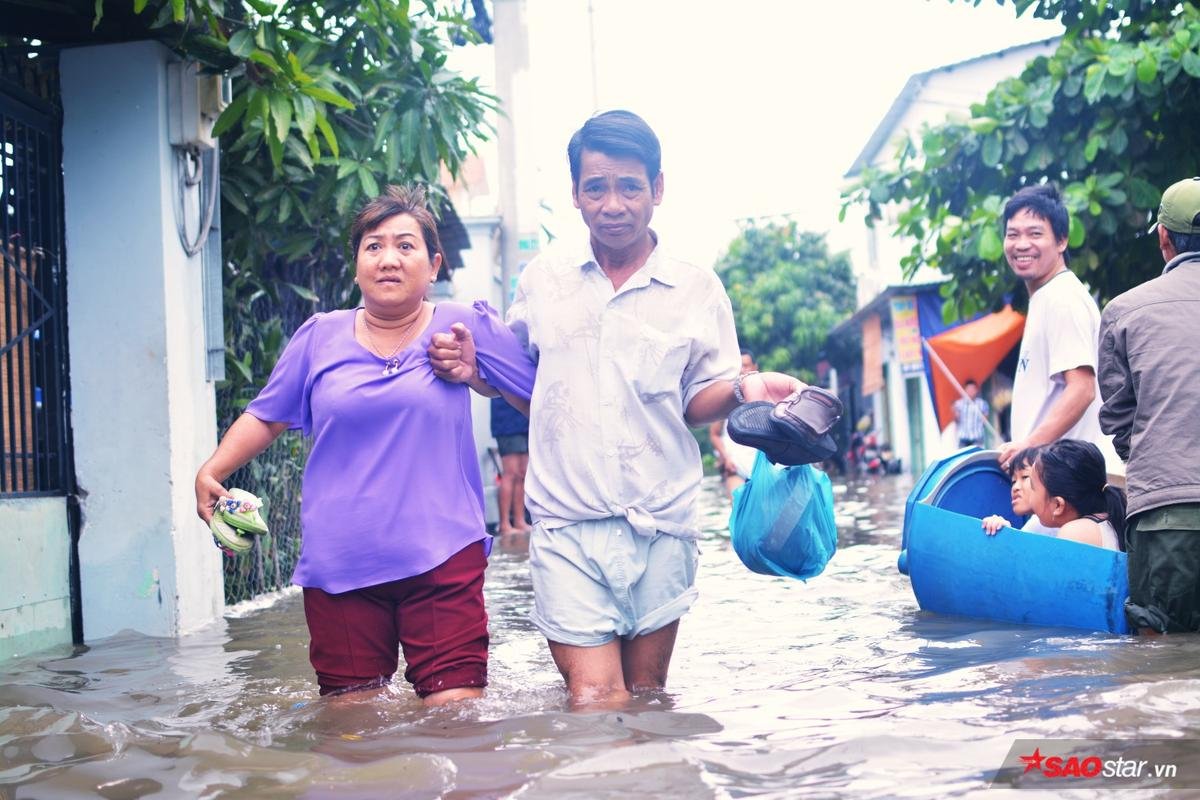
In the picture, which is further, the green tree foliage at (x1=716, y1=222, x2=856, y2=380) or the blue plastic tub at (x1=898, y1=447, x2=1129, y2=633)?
the green tree foliage at (x1=716, y1=222, x2=856, y2=380)

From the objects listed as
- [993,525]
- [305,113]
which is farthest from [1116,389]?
[305,113]

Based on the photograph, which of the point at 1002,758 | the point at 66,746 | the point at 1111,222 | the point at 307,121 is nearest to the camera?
the point at 1002,758

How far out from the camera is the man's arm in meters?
4.36

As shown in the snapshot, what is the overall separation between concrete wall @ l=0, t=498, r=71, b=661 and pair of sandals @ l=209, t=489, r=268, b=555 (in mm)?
2120

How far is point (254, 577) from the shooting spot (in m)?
7.44

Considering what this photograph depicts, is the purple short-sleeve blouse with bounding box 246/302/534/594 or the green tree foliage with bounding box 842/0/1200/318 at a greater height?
the green tree foliage with bounding box 842/0/1200/318

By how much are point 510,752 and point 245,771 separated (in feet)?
2.04

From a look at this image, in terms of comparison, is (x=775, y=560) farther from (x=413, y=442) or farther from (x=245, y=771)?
(x=245, y=771)

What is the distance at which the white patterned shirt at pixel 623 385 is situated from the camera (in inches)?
142

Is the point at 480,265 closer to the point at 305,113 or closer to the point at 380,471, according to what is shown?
the point at 305,113

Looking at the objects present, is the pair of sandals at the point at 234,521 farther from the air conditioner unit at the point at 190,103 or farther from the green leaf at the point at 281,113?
the air conditioner unit at the point at 190,103

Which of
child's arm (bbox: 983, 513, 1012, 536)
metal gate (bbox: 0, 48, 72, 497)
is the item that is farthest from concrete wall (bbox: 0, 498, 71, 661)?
child's arm (bbox: 983, 513, 1012, 536)

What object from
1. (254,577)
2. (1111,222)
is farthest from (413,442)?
(1111,222)

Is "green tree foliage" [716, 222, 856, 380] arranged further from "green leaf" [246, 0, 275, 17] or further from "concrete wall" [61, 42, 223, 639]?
"green leaf" [246, 0, 275, 17]
